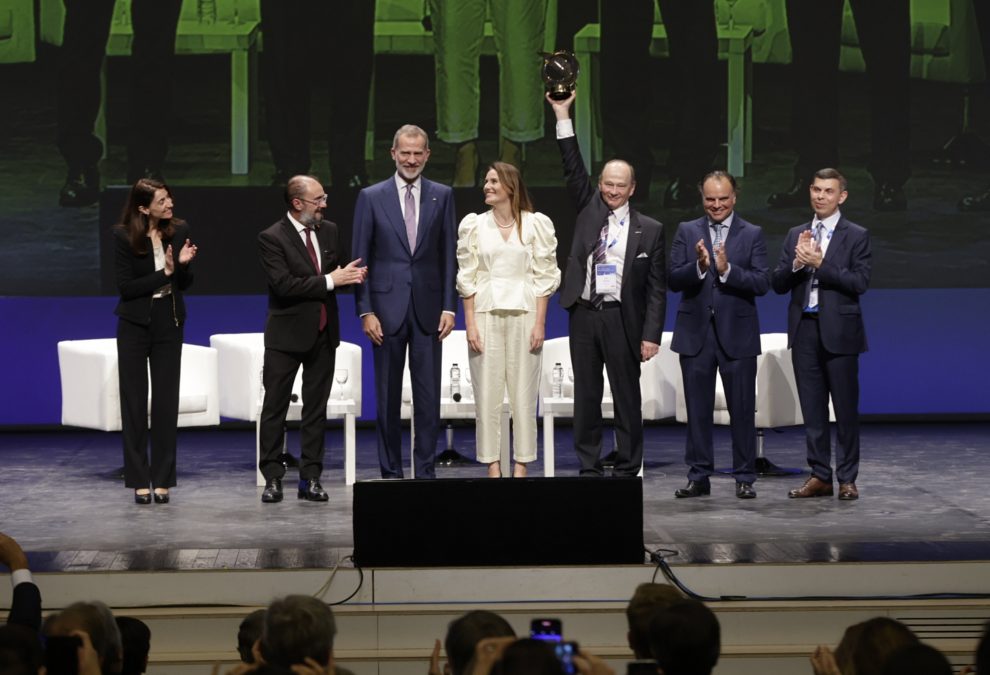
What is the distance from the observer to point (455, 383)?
814 centimetres

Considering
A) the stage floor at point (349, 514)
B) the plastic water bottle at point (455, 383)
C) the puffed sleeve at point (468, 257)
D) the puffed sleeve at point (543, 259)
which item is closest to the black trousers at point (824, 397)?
the stage floor at point (349, 514)

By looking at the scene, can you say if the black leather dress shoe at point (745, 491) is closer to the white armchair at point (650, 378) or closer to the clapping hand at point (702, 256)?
the clapping hand at point (702, 256)

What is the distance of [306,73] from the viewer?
10055 mm

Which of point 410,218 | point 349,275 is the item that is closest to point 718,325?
point 410,218

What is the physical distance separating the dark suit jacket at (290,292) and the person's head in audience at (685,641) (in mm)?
3861

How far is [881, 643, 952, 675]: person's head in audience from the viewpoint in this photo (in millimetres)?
2652

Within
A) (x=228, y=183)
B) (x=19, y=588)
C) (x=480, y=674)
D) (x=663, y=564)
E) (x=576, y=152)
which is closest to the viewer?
(x=480, y=674)

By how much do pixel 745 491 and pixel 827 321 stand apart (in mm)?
841

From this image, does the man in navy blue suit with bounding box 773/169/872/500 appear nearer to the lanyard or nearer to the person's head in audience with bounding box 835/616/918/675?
the lanyard

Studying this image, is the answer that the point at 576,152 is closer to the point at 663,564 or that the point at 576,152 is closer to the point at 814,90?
the point at 663,564

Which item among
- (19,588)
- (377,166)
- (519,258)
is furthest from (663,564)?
(377,166)

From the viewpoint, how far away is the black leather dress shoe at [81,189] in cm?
998

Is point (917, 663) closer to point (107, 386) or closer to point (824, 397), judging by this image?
point (824, 397)

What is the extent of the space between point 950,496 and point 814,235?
4.39 ft
